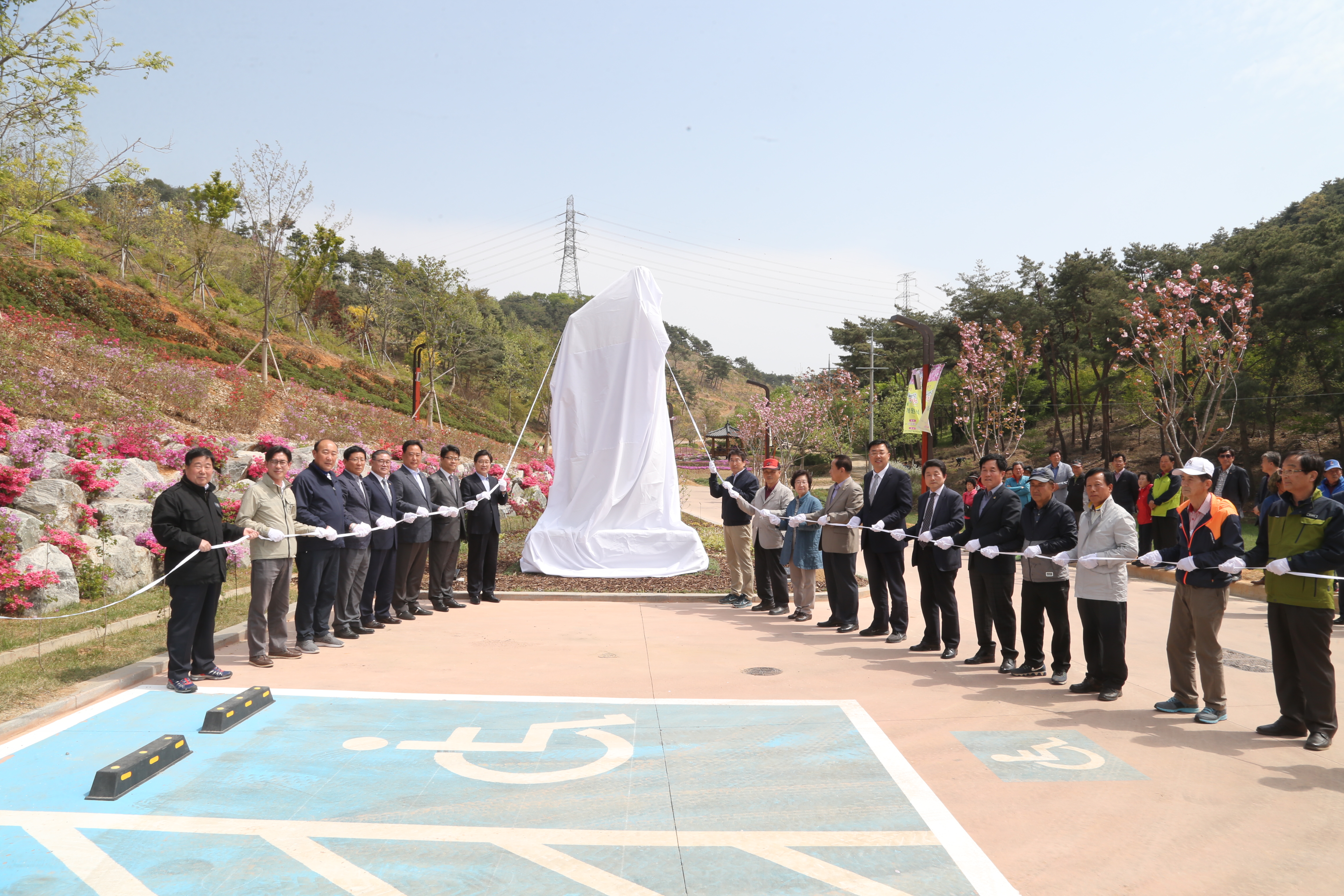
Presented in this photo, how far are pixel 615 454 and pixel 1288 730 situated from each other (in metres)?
8.46

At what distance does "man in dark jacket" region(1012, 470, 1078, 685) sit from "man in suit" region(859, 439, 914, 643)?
1.47 metres

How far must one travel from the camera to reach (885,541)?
8.32 metres

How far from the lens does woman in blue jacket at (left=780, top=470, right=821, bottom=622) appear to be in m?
9.20

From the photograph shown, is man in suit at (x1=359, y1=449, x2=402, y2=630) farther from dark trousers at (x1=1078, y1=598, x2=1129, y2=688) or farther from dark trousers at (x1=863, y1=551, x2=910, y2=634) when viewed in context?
dark trousers at (x1=1078, y1=598, x2=1129, y2=688)

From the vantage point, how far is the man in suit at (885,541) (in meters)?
8.30


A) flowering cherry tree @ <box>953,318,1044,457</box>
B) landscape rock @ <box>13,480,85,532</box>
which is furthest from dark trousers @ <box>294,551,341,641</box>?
flowering cherry tree @ <box>953,318,1044,457</box>

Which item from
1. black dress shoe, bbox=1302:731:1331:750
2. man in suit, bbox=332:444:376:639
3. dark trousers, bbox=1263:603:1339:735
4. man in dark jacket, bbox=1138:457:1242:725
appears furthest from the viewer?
man in suit, bbox=332:444:376:639

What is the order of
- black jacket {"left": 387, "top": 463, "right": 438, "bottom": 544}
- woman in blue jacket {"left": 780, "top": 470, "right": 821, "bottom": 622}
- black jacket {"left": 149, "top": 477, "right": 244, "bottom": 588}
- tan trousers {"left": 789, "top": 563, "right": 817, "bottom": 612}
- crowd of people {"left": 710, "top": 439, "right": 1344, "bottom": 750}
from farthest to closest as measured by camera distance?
tan trousers {"left": 789, "top": 563, "right": 817, "bottom": 612} → woman in blue jacket {"left": 780, "top": 470, "right": 821, "bottom": 622} → black jacket {"left": 387, "top": 463, "right": 438, "bottom": 544} → black jacket {"left": 149, "top": 477, "right": 244, "bottom": 588} → crowd of people {"left": 710, "top": 439, "right": 1344, "bottom": 750}

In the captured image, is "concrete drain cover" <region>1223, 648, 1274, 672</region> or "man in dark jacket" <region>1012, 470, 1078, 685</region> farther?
"concrete drain cover" <region>1223, 648, 1274, 672</region>

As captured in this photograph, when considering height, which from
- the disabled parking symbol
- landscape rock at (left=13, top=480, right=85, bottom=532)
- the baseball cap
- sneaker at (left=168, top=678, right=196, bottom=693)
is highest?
the baseball cap

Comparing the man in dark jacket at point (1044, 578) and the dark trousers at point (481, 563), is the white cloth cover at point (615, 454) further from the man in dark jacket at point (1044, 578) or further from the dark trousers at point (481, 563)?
the man in dark jacket at point (1044, 578)

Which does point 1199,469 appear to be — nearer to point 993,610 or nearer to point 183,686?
point 993,610

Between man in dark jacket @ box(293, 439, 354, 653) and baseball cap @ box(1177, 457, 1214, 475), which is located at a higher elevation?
baseball cap @ box(1177, 457, 1214, 475)

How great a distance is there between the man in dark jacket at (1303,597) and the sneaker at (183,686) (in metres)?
7.31
